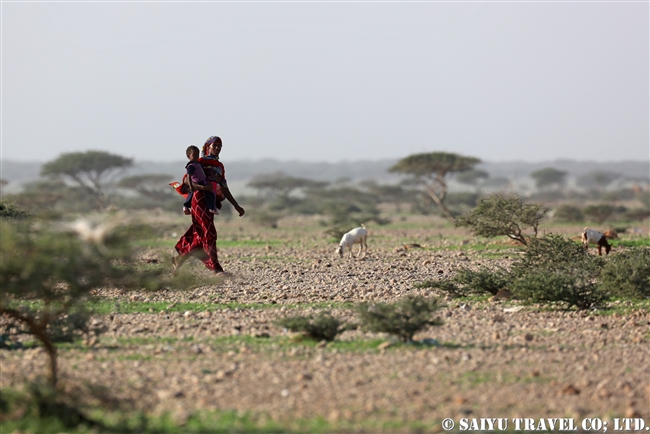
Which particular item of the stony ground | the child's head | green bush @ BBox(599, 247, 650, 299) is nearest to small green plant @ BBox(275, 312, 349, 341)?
the stony ground

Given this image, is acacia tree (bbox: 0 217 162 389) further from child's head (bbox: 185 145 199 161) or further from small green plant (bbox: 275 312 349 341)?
child's head (bbox: 185 145 199 161)

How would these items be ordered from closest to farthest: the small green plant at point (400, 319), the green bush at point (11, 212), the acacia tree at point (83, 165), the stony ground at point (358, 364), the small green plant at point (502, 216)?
the stony ground at point (358, 364) < the small green plant at point (400, 319) < the green bush at point (11, 212) < the small green plant at point (502, 216) < the acacia tree at point (83, 165)

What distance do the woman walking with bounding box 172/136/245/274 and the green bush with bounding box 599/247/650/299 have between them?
5.25 meters

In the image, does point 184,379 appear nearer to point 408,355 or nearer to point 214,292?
point 408,355

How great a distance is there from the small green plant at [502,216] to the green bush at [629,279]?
6.86 m

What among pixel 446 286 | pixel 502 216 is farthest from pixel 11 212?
pixel 502 216

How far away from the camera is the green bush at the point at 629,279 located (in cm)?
1117

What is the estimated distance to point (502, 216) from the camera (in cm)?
1853

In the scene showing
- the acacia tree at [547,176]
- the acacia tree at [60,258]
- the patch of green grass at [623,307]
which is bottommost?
the acacia tree at [547,176]

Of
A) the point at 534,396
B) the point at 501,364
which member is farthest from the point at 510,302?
the point at 534,396

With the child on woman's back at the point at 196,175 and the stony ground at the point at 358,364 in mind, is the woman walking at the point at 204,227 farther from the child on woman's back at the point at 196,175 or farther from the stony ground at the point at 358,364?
the stony ground at the point at 358,364

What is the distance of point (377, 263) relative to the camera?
1697cm

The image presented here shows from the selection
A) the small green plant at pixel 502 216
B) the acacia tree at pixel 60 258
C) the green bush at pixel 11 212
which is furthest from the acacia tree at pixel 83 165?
the acacia tree at pixel 60 258

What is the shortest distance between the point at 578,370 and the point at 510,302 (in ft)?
13.4
